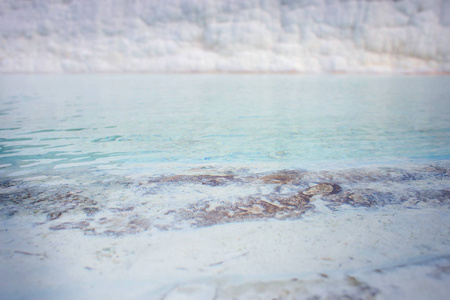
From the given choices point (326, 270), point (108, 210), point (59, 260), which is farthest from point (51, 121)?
point (326, 270)

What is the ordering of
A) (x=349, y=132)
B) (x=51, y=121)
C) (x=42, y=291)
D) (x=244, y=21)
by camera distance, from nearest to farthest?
(x=42, y=291) < (x=349, y=132) < (x=51, y=121) < (x=244, y=21)

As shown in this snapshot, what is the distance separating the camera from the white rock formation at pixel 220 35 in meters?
33.0

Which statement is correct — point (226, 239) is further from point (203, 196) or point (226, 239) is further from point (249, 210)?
point (203, 196)

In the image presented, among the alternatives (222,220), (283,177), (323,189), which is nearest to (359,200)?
(323,189)

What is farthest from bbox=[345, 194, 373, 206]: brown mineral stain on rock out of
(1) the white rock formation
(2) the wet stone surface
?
(1) the white rock formation

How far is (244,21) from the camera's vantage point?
35250mm

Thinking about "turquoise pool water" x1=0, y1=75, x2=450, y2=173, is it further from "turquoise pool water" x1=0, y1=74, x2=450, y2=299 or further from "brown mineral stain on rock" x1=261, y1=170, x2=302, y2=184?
"brown mineral stain on rock" x1=261, y1=170, x2=302, y2=184

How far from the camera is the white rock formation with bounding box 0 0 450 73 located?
33.0 meters

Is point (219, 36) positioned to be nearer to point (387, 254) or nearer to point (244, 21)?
point (244, 21)

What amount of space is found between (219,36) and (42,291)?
37.2 metres

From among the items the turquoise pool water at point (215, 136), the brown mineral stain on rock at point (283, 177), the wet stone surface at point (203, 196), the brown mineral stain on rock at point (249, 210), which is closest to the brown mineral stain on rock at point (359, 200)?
the wet stone surface at point (203, 196)

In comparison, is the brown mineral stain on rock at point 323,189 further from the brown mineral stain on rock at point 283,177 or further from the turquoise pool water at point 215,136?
the turquoise pool water at point 215,136

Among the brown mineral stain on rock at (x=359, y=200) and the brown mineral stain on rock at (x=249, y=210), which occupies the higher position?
the brown mineral stain on rock at (x=249, y=210)

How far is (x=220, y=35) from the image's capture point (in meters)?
35.4
